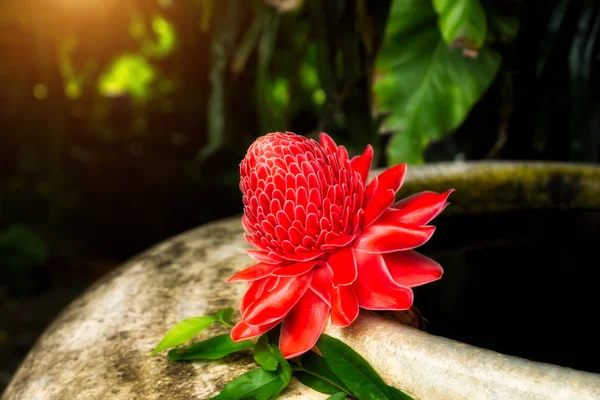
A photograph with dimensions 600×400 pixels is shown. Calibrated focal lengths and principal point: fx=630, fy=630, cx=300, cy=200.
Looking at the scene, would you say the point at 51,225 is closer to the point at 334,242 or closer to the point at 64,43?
the point at 64,43

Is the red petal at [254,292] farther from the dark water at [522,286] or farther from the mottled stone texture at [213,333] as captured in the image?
the dark water at [522,286]

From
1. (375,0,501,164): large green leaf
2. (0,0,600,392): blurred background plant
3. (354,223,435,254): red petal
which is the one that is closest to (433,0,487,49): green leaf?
(0,0,600,392): blurred background plant

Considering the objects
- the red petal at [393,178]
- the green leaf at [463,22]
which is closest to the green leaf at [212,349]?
the red petal at [393,178]

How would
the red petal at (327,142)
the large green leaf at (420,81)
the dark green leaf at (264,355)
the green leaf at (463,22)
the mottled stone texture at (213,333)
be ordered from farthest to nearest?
the large green leaf at (420,81) < the green leaf at (463,22) < the red petal at (327,142) < the dark green leaf at (264,355) < the mottled stone texture at (213,333)

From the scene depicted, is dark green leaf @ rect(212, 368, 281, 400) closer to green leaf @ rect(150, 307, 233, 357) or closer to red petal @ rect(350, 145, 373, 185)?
green leaf @ rect(150, 307, 233, 357)

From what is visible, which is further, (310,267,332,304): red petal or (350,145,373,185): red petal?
(350,145,373,185): red petal

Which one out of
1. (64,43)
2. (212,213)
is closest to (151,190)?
(212,213)

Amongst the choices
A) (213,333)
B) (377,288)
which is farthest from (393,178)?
(213,333)
